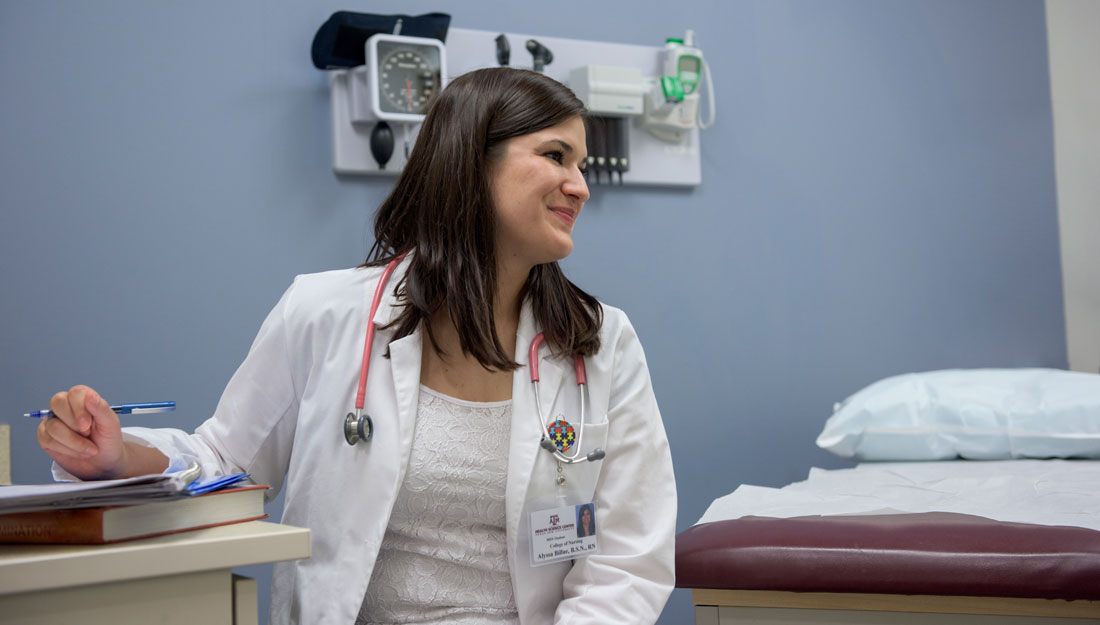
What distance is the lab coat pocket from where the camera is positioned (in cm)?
134

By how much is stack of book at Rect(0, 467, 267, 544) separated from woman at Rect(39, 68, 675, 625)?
0.41m

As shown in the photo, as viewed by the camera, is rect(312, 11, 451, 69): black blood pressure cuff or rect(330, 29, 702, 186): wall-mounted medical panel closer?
rect(312, 11, 451, 69): black blood pressure cuff

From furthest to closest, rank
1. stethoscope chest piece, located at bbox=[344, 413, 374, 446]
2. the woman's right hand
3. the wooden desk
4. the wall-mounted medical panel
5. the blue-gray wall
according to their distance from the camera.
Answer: the wall-mounted medical panel
the blue-gray wall
stethoscope chest piece, located at bbox=[344, 413, 374, 446]
the woman's right hand
the wooden desk

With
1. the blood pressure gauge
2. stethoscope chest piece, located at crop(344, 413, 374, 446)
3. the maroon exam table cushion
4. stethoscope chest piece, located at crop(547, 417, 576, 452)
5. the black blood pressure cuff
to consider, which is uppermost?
the black blood pressure cuff

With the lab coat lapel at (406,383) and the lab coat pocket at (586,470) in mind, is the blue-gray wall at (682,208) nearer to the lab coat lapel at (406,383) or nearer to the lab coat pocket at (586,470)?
the lab coat lapel at (406,383)

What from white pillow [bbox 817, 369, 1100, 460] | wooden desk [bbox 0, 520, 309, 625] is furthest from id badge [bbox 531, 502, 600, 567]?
white pillow [bbox 817, 369, 1100, 460]

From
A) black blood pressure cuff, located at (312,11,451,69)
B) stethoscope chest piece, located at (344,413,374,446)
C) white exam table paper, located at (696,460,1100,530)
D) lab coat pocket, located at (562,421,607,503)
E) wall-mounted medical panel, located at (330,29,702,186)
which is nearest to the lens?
stethoscope chest piece, located at (344,413,374,446)

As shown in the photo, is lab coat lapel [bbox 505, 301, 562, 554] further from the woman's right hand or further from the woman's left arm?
the woman's right hand

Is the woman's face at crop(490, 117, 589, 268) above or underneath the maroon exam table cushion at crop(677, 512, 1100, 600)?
above

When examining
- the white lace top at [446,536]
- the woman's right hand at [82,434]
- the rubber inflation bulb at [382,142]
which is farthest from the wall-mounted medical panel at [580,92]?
the woman's right hand at [82,434]

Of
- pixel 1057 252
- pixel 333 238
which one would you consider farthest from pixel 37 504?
pixel 1057 252

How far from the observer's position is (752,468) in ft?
8.57

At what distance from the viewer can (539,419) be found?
1343mm

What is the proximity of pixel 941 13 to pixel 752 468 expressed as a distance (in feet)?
4.96
